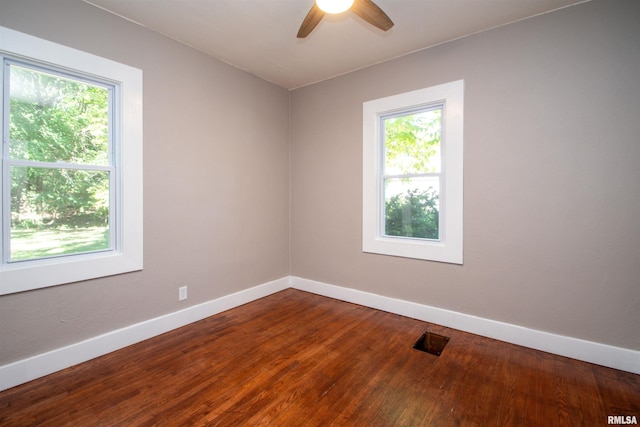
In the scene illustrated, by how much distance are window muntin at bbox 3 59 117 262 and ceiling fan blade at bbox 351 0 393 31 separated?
210 centimetres

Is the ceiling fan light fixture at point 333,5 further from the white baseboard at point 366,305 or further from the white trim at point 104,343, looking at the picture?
the white trim at point 104,343

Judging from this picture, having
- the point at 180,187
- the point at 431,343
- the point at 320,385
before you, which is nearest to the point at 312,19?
the point at 180,187

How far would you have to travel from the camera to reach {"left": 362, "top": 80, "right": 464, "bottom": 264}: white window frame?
2.79 meters

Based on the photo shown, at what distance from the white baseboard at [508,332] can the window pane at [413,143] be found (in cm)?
146

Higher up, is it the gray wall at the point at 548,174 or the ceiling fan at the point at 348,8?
the ceiling fan at the point at 348,8

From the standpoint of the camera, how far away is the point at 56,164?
218 cm

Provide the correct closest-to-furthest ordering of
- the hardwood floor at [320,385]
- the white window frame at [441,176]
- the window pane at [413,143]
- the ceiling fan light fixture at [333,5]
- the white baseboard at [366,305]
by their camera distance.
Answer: the hardwood floor at [320,385] → the ceiling fan light fixture at [333,5] → the white baseboard at [366,305] → the white window frame at [441,176] → the window pane at [413,143]

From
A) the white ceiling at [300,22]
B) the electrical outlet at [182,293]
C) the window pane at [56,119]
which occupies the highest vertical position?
the white ceiling at [300,22]

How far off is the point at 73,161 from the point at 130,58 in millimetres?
1000

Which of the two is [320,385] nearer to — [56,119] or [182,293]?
[182,293]

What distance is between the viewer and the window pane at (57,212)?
2.04 metres

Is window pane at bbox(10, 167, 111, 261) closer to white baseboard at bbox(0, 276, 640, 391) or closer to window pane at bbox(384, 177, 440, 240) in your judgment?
white baseboard at bbox(0, 276, 640, 391)

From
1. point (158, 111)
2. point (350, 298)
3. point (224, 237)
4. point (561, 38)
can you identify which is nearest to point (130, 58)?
point (158, 111)

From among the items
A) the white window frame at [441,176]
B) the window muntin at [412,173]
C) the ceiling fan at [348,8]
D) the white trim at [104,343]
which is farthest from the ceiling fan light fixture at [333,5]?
the white trim at [104,343]
